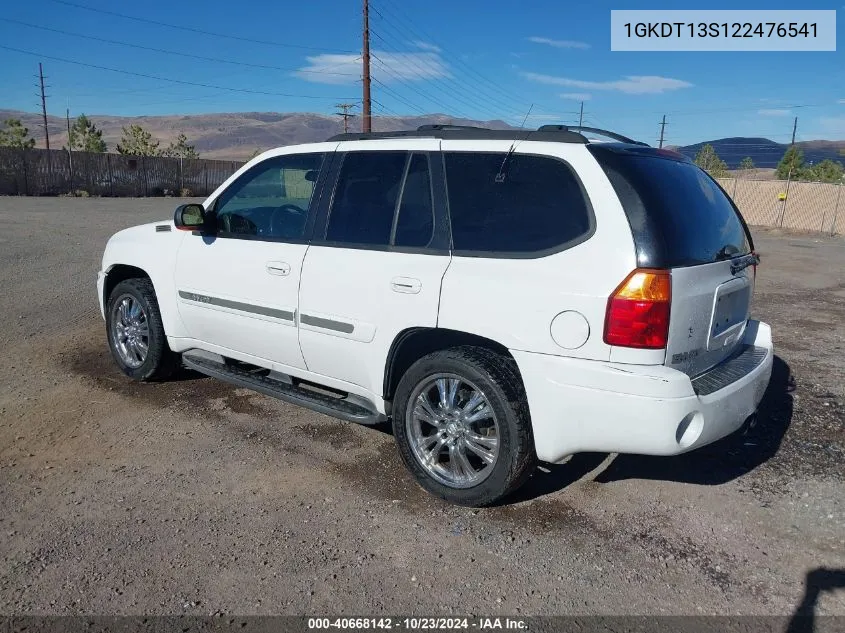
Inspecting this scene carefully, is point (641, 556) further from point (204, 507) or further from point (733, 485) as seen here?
point (204, 507)

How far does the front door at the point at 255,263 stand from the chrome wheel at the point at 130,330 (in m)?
0.60

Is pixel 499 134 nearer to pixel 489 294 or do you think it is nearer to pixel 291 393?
pixel 489 294

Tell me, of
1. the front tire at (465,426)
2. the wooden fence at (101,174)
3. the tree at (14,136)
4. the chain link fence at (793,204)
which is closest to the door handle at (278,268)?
the front tire at (465,426)

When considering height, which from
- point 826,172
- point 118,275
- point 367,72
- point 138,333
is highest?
point 367,72

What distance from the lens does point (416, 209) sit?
12.1 feet

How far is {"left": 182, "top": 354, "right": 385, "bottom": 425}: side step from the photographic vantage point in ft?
12.8

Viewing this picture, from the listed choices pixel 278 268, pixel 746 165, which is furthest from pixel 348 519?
pixel 746 165

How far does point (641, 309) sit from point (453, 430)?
→ 1188 mm

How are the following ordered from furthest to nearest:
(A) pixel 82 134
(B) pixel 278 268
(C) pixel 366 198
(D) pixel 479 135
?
(A) pixel 82 134 → (B) pixel 278 268 → (C) pixel 366 198 → (D) pixel 479 135

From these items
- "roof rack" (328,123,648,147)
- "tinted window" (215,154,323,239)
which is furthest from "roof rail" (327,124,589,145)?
"tinted window" (215,154,323,239)

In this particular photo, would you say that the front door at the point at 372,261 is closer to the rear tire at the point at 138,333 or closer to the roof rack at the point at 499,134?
the roof rack at the point at 499,134

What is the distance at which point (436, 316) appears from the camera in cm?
344

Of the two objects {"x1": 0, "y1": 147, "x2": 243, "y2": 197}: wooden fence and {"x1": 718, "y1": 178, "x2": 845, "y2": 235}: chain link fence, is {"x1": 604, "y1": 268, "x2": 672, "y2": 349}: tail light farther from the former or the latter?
{"x1": 0, "y1": 147, "x2": 243, "y2": 197}: wooden fence

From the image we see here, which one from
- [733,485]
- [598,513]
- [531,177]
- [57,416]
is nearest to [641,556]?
[598,513]
